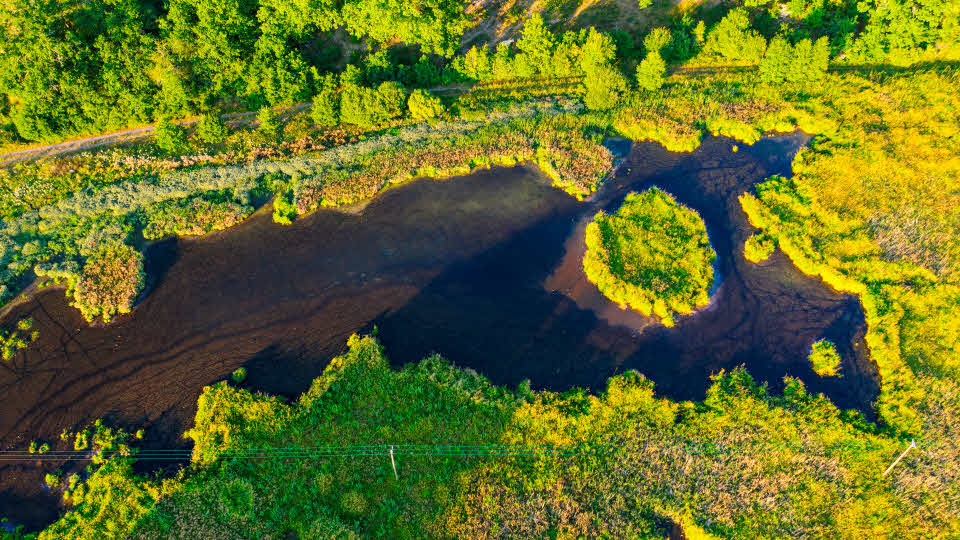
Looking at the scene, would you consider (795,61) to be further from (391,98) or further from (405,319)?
(405,319)

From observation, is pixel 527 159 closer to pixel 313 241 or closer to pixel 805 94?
pixel 313 241

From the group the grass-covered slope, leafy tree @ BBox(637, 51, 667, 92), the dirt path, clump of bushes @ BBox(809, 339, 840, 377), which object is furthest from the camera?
leafy tree @ BBox(637, 51, 667, 92)

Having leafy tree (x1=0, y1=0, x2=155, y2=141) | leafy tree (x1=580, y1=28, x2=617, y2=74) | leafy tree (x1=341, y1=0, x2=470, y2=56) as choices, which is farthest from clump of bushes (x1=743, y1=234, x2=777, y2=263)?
leafy tree (x1=0, y1=0, x2=155, y2=141)

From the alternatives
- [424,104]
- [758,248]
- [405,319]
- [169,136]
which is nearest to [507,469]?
[405,319]

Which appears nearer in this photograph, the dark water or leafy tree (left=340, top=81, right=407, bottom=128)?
the dark water

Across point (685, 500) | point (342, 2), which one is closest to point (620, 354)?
point (685, 500)

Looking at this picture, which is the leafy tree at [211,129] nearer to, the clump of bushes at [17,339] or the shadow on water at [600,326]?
the clump of bushes at [17,339]

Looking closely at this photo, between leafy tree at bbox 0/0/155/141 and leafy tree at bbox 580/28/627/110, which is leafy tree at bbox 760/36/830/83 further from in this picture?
leafy tree at bbox 0/0/155/141
